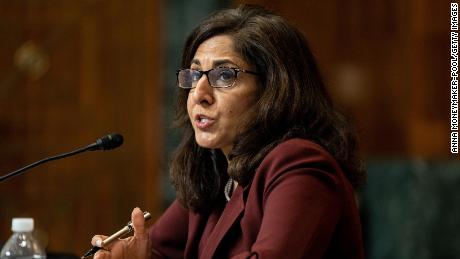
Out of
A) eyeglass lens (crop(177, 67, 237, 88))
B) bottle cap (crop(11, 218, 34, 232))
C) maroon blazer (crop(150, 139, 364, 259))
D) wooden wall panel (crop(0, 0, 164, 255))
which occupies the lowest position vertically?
wooden wall panel (crop(0, 0, 164, 255))

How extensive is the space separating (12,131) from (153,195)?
3.19 feet

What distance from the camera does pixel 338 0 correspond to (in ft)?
15.2

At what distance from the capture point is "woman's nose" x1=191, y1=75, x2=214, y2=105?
7.20 feet

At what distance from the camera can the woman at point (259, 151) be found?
1.85 m

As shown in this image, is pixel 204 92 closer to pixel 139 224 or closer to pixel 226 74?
pixel 226 74

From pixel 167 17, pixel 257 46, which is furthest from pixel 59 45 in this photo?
pixel 257 46

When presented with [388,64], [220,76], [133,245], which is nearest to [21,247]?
[133,245]

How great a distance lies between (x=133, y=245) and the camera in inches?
90.6

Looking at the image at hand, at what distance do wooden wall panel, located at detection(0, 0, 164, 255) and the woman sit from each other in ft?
7.91

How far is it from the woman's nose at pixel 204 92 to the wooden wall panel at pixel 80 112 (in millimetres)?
2632

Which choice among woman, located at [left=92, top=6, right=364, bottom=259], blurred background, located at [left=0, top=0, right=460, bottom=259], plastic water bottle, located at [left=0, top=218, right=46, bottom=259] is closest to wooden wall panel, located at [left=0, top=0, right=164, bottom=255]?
blurred background, located at [left=0, top=0, right=460, bottom=259]

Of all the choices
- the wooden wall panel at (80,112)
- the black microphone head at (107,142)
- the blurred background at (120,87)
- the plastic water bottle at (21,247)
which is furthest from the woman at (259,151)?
the wooden wall panel at (80,112)

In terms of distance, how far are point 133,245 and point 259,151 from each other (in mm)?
497

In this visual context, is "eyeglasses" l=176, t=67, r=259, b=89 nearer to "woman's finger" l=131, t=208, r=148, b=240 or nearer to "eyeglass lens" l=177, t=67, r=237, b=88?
"eyeglass lens" l=177, t=67, r=237, b=88
